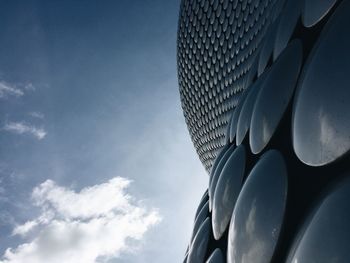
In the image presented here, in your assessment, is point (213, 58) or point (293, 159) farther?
point (213, 58)

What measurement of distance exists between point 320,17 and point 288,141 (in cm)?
102

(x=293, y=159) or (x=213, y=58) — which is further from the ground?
(x=213, y=58)

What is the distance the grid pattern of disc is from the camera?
15762 millimetres

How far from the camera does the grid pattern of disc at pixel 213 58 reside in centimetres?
1576

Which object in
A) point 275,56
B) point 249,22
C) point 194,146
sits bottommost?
point 275,56

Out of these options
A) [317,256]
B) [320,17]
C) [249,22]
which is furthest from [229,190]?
[249,22]

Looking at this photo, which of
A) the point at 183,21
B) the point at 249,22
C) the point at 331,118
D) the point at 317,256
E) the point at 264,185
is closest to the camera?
the point at 317,256

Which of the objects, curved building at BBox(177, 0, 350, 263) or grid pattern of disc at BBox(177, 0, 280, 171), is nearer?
curved building at BBox(177, 0, 350, 263)

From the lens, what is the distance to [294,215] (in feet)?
8.11

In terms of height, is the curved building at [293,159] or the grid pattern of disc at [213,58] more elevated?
the grid pattern of disc at [213,58]

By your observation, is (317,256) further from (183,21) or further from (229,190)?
(183,21)

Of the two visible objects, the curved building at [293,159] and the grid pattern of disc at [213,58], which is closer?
the curved building at [293,159]

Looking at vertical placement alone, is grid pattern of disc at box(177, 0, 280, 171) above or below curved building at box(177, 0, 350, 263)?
above

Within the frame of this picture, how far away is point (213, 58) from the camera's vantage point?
2097cm
